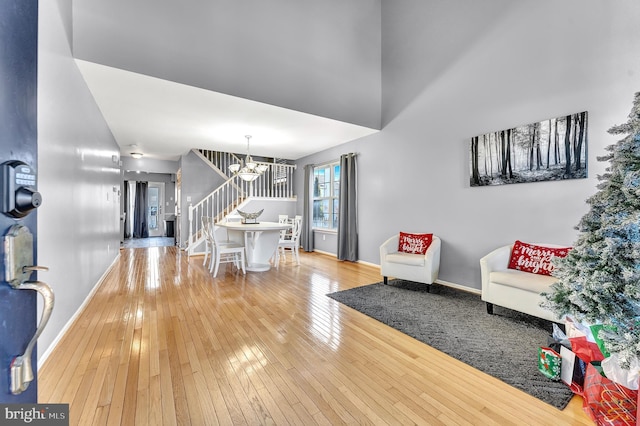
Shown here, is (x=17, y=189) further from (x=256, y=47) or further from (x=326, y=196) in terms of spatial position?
(x=326, y=196)

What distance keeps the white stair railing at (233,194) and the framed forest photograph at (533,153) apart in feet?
14.0

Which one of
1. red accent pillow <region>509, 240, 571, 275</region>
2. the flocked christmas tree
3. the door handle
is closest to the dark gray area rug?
red accent pillow <region>509, 240, 571, 275</region>

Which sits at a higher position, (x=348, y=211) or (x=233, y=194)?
(x=233, y=194)

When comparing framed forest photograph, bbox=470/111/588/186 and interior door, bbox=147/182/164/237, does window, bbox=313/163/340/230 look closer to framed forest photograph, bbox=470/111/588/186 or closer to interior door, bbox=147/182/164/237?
framed forest photograph, bbox=470/111/588/186

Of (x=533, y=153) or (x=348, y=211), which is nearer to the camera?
(x=533, y=153)

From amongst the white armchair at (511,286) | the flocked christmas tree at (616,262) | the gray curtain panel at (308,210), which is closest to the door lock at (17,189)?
the flocked christmas tree at (616,262)

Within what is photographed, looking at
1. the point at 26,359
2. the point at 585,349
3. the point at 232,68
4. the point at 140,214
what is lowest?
the point at 585,349

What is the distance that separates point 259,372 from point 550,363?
1936mm

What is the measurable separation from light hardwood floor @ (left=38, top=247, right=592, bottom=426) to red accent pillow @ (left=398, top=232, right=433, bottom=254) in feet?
5.17

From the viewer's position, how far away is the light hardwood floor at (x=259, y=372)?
1450mm

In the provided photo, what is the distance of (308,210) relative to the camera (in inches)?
270

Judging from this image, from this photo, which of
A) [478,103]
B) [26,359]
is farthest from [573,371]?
[478,103]

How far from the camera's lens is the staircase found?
21.4 ft

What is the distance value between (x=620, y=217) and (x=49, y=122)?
358 cm
